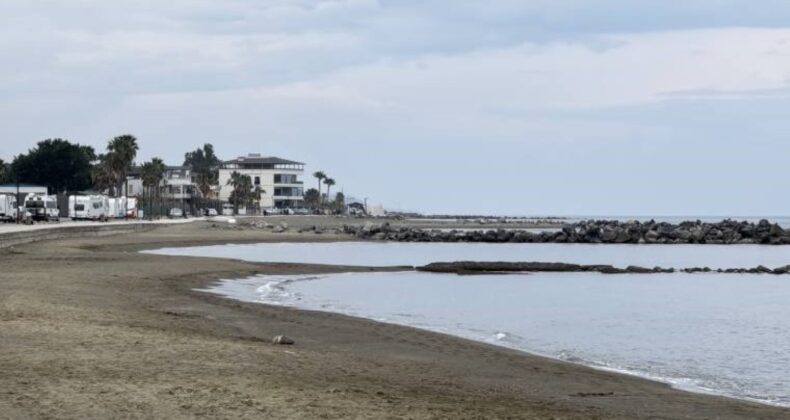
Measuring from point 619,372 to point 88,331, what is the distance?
31.4ft

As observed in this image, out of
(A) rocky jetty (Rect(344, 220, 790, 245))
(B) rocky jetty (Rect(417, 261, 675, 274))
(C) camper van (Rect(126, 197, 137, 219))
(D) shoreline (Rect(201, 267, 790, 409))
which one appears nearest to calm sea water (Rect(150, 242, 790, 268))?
(B) rocky jetty (Rect(417, 261, 675, 274))

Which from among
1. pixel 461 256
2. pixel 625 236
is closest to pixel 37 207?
pixel 461 256

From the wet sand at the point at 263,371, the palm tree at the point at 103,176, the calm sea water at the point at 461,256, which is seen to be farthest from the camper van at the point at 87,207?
the wet sand at the point at 263,371

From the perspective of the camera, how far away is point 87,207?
10269 centimetres

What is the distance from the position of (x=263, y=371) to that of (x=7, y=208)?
276 ft

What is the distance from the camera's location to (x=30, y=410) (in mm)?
9875

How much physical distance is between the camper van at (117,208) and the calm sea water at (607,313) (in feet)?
231

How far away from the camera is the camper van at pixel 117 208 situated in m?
113

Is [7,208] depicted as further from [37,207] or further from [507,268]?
[507,268]

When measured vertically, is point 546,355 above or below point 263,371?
below

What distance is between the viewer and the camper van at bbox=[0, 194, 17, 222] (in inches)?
3529

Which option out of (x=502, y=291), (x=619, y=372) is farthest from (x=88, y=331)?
(x=502, y=291)

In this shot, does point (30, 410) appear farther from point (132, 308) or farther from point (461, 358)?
point (132, 308)

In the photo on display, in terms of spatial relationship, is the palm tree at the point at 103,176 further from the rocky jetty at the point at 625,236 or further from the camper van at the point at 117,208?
the rocky jetty at the point at 625,236
